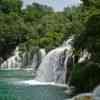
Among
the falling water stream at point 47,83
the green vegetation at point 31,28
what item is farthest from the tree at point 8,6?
the falling water stream at point 47,83

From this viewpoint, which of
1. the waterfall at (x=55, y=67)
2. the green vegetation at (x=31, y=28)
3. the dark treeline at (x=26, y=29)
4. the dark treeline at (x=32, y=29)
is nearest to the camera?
the waterfall at (x=55, y=67)

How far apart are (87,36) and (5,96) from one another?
16.4ft

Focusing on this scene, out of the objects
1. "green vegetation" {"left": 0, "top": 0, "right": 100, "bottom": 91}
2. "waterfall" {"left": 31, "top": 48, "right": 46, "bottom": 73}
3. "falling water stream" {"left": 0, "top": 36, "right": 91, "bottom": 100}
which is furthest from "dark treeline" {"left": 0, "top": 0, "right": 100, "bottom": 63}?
"falling water stream" {"left": 0, "top": 36, "right": 91, "bottom": 100}

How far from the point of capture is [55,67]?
28016 millimetres

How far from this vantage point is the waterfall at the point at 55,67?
26797 mm

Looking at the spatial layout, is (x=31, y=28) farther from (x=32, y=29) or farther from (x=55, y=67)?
(x=55, y=67)

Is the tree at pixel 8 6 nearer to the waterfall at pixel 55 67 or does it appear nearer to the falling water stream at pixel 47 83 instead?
the waterfall at pixel 55 67

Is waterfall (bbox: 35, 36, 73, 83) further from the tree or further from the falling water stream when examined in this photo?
the tree

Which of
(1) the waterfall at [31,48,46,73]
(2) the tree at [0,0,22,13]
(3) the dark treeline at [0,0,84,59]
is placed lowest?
(1) the waterfall at [31,48,46,73]

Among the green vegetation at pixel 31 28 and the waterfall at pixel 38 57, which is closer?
the green vegetation at pixel 31 28

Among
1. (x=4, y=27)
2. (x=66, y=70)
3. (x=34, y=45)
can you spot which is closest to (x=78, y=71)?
(x=66, y=70)

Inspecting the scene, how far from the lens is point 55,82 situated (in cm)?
2675

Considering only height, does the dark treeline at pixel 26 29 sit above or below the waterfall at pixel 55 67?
above

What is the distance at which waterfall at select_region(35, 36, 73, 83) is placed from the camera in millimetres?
26797
